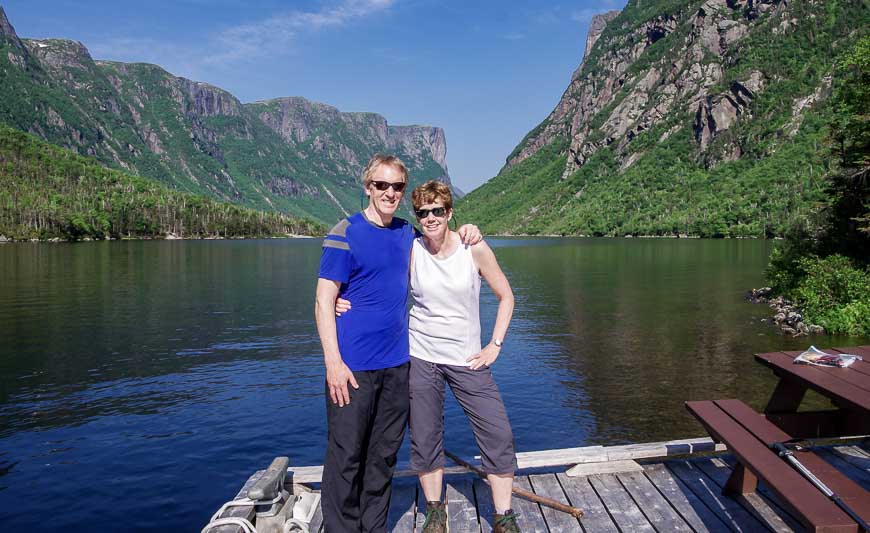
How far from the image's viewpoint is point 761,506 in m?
6.36

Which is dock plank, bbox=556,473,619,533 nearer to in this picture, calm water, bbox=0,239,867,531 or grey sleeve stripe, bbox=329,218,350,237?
grey sleeve stripe, bbox=329,218,350,237

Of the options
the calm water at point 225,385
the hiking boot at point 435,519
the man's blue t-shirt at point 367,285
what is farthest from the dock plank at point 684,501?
the calm water at point 225,385

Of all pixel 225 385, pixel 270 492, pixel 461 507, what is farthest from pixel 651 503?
pixel 225 385

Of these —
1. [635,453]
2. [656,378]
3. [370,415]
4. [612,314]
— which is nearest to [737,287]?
[612,314]

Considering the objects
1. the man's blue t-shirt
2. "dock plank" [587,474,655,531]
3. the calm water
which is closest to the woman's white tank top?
the man's blue t-shirt

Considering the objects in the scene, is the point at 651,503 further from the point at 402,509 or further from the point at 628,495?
the point at 402,509

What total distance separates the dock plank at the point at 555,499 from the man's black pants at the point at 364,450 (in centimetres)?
181

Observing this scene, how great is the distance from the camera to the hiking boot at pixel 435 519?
5773mm

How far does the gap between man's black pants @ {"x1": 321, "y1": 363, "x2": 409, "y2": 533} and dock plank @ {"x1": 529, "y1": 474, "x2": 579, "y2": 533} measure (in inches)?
71.3

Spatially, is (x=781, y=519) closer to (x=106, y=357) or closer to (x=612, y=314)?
(x=106, y=357)

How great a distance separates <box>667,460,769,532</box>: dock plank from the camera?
6059 mm

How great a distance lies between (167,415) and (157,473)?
4108 mm

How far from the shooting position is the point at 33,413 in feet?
53.8

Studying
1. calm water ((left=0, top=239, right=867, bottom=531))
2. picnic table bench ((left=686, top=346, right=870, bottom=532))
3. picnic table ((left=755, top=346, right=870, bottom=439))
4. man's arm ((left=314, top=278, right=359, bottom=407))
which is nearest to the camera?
picnic table bench ((left=686, top=346, right=870, bottom=532))
